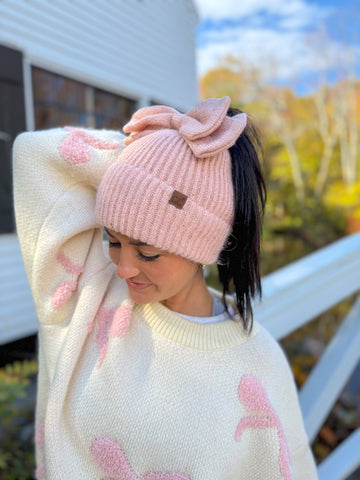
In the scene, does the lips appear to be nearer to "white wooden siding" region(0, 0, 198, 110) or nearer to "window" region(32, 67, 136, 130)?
"white wooden siding" region(0, 0, 198, 110)

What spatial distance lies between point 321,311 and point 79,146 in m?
1.47

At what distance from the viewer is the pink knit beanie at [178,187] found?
1041 mm

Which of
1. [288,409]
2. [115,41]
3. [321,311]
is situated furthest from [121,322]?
[115,41]

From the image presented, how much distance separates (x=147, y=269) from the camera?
1.10m

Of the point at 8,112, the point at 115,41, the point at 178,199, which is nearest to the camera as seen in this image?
the point at 178,199

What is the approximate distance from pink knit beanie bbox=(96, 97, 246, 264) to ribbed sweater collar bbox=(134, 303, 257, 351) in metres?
0.23

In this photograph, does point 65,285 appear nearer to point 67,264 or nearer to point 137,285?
point 67,264

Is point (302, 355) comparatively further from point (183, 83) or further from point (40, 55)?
point (183, 83)

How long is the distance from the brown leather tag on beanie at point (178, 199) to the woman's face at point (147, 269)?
134 mm

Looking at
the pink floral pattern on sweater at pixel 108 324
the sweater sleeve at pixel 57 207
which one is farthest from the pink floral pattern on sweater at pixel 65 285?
the pink floral pattern on sweater at pixel 108 324

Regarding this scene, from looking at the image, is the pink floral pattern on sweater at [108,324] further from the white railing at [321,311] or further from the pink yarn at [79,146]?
the white railing at [321,311]

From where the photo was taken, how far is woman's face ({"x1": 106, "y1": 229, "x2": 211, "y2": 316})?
1088 millimetres

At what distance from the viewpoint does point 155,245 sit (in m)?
1.05

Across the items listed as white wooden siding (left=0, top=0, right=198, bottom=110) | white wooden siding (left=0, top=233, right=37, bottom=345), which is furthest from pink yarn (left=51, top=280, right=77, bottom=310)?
white wooden siding (left=0, top=0, right=198, bottom=110)
